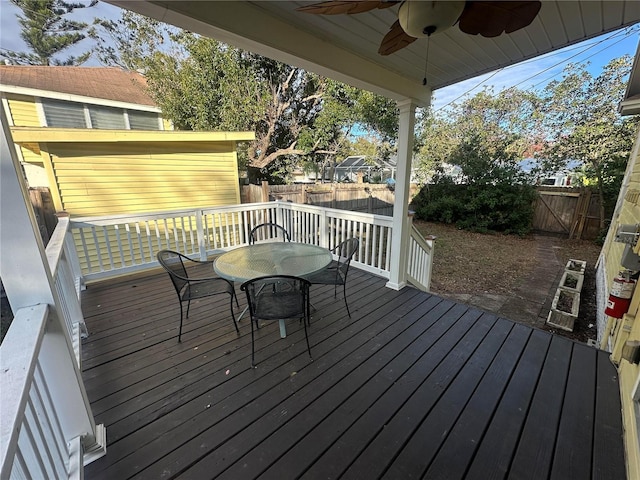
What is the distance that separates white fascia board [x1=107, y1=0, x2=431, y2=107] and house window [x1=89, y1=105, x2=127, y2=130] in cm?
786

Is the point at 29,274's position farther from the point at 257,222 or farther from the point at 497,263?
the point at 497,263

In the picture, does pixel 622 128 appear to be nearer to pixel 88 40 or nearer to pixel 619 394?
pixel 619 394

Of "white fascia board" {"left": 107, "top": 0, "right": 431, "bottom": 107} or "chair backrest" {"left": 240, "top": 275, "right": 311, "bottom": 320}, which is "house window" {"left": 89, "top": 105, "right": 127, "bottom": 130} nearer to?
"white fascia board" {"left": 107, "top": 0, "right": 431, "bottom": 107}

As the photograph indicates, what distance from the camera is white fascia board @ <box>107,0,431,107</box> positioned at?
1.53 m

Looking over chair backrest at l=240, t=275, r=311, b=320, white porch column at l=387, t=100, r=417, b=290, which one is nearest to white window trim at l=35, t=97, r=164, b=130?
white porch column at l=387, t=100, r=417, b=290

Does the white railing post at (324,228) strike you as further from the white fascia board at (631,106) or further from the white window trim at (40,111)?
the white window trim at (40,111)

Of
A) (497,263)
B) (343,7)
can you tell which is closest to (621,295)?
(343,7)

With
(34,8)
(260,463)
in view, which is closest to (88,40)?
(34,8)

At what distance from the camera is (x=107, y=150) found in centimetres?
489

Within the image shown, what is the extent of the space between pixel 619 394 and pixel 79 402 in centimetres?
331

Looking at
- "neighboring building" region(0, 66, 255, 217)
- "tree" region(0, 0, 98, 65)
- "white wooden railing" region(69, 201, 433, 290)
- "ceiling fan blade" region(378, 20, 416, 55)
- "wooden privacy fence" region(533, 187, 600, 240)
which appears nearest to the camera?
"ceiling fan blade" region(378, 20, 416, 55)

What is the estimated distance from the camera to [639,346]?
1.60m

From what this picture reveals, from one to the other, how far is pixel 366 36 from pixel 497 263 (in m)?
6.33

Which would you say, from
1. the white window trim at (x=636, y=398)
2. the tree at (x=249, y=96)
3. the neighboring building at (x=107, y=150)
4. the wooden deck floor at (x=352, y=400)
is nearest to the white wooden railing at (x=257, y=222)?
the neighboring building at (x=107, y=150)
